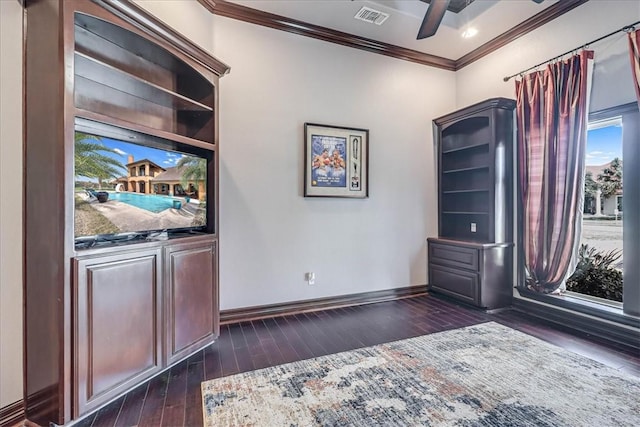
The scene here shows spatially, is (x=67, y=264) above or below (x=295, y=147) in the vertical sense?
below

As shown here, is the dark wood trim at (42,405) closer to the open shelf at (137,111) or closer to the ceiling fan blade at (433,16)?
the open shelf at (137,111)

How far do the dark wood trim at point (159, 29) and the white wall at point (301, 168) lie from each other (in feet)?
2.00

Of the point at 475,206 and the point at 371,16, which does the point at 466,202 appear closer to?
the point at 475,206

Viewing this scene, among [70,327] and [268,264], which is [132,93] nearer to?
[70,327]

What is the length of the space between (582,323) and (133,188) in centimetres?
422

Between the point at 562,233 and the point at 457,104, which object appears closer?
the point at 562,233

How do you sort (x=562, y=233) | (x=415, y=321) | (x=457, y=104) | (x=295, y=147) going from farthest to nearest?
(x=457, y=104) → (x=295, y=147) → (x=415, y=321) → (x=562, y=233)

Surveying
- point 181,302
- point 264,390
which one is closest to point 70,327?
point 181,302

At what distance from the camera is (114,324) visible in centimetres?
189

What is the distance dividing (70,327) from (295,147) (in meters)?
2.58

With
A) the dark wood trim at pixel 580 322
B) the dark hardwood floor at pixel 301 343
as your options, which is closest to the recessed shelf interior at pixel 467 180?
the dark wood trim at pixel 580 322

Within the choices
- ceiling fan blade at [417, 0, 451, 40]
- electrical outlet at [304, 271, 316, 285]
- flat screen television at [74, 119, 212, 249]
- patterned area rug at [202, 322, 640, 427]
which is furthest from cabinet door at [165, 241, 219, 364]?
ceiling fan blade at [417, 0, 451, 40]

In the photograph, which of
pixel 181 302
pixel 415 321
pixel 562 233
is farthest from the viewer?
pixel 415 321

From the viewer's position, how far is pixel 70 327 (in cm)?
165
